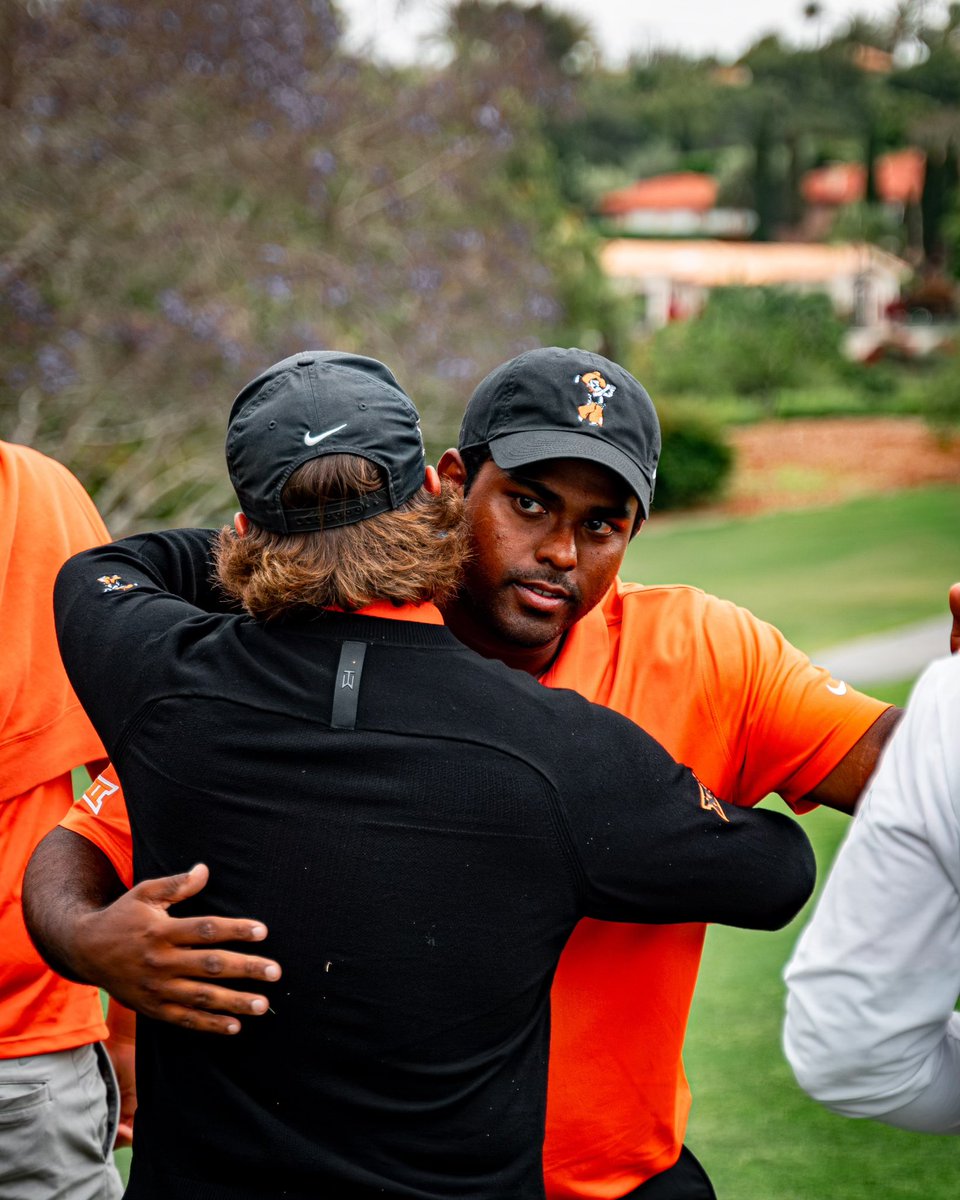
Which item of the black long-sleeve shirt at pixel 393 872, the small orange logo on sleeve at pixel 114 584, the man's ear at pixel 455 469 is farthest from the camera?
the man's ear at pixel 455 469

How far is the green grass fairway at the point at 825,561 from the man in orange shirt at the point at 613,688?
9.12 meters

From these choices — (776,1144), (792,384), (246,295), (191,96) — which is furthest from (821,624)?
(792,384)

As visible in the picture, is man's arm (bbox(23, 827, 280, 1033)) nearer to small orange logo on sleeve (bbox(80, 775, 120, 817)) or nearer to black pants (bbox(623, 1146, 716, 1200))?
small orange logo on sleeve (bbox(80, 775, 120, 817))

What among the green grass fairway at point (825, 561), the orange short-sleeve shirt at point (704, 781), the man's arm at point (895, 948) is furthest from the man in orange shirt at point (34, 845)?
the green grass fairway at point (825, 561)

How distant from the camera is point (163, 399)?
10320 mm

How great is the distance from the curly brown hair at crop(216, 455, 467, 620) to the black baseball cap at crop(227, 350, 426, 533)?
0.01 m

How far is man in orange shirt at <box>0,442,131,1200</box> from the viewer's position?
2244 millimetres

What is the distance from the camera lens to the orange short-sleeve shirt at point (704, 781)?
1.94 metres

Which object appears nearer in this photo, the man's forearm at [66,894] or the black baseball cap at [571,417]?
the man's forearm at [66,894]

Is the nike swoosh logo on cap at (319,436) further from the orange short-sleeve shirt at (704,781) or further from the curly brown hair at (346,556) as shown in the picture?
the orange short-sleeve shirt at (704,781)

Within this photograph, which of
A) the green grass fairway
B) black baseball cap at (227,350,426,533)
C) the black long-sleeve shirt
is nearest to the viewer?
the black long-sleeve shirt

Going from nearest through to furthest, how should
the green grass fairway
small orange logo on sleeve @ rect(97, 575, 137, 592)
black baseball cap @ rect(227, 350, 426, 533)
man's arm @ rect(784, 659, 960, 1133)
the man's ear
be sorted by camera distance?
man's arm @ rect(784, 659, 960, 1133)
black baseball cap @ rect(227, 350, 426, 533)
small orange logo on sleeve @ rect(97, 575, 137, 592)
the man's ear
the green grass fairway

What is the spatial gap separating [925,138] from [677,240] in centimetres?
1256

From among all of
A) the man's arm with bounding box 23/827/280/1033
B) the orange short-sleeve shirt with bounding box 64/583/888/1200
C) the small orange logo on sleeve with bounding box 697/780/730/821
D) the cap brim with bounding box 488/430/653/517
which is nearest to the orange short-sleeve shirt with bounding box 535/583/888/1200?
the orange short-sleeve shirt with bounding box 64/583/888/1200
